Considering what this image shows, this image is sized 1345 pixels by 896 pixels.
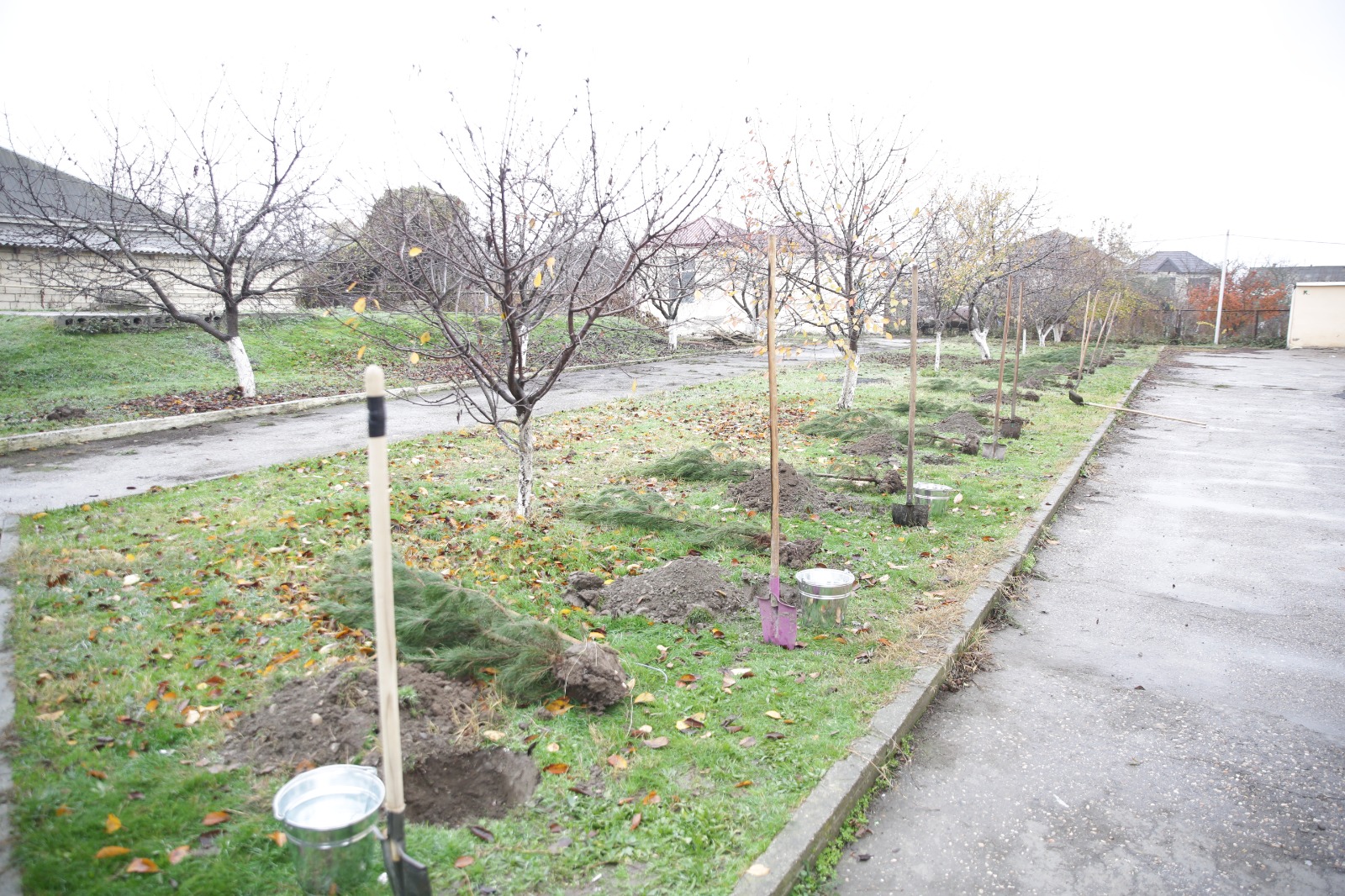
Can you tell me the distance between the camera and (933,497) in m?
7.08

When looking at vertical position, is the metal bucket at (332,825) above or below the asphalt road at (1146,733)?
above

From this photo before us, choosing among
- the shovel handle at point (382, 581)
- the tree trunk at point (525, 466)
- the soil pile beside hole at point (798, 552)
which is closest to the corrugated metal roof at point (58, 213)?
the tree trunk at point (525, 466)

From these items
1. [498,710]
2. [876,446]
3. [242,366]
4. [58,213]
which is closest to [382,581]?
[498,710]

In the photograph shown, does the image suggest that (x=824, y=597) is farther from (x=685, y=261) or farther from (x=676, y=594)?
(x=685, y=261)

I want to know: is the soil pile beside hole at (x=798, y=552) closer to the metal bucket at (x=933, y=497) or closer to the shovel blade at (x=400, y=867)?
the metal bucket at (x=933, y=497)

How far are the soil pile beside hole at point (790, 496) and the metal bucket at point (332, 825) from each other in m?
4.72

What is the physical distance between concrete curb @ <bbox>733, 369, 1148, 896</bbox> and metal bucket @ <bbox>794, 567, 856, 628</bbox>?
618 mm

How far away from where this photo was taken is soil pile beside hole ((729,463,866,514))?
707 cm

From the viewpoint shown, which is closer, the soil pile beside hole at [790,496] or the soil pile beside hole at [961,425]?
the soil pile beside hole at [790,496]

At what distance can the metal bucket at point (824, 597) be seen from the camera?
463 centimetres

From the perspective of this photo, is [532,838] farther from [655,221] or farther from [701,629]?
[655,221]

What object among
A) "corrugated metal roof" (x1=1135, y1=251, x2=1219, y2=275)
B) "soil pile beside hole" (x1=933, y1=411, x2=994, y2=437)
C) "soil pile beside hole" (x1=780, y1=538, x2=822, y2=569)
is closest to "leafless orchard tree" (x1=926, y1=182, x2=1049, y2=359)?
"soil pile beside hole" (x1=933, y1=411, x2=994, y2=437)

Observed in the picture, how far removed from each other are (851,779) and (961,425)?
931 cm

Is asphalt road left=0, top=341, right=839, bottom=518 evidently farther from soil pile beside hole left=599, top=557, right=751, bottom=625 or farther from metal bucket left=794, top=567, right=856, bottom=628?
metal bucket left=794, top=567, right=856, bottom=628
